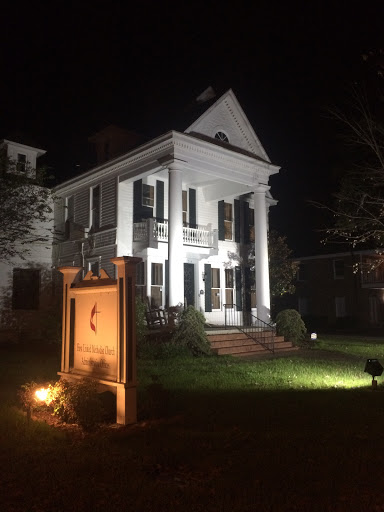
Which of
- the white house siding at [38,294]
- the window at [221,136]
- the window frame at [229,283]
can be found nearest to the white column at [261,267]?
the window at [221,136]

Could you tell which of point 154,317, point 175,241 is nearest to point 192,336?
point 175,241

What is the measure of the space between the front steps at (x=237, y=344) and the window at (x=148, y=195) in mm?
6343

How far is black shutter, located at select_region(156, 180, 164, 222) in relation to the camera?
20062mm

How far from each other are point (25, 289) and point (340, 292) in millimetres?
28890

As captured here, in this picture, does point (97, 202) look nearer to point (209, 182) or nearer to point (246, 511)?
point (209, 182)

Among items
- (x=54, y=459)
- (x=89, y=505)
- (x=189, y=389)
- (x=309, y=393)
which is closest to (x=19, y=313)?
(x=189, y=389)

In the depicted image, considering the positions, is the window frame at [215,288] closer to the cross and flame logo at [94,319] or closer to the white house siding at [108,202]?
the white house siding at [108,202]

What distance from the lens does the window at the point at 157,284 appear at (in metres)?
19.5

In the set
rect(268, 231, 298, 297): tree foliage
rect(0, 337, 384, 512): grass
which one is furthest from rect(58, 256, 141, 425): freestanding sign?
rect(268, 231, 298, 297): tree foliage

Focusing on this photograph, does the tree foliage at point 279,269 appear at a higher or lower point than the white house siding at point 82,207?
lower

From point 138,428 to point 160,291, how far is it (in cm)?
1337

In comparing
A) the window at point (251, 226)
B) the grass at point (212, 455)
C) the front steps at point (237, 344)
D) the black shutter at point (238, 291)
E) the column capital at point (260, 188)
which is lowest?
the grass at point (212, 455)

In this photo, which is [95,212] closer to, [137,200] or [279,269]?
[137,200]

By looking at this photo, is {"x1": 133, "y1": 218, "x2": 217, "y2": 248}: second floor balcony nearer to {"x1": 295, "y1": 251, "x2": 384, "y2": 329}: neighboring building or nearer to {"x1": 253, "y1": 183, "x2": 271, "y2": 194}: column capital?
{"x1": 253, "y1": 183, "x2": 271, "y2": 194}: column capital
